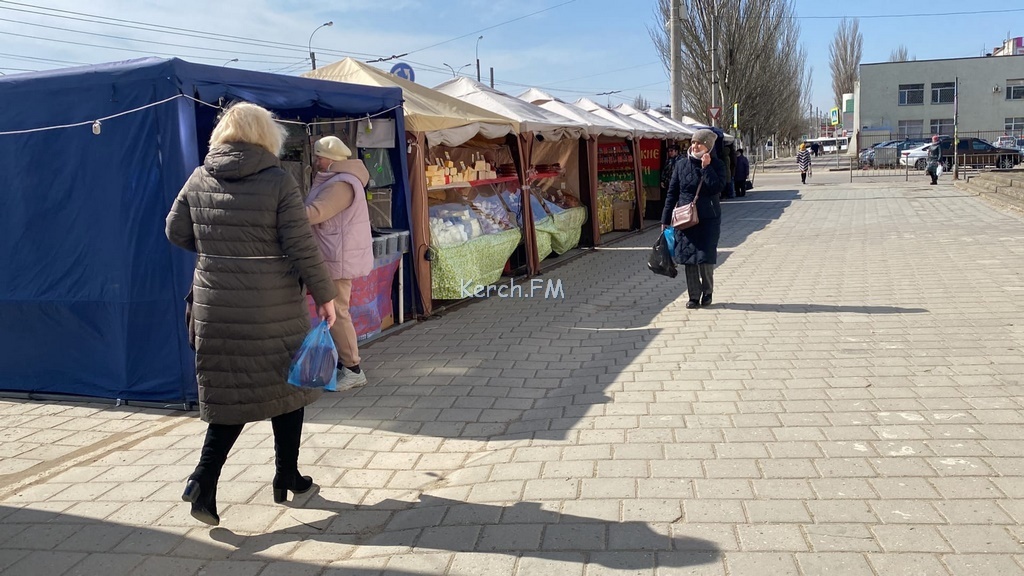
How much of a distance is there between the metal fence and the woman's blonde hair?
3074cm

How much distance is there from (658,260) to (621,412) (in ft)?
10.8

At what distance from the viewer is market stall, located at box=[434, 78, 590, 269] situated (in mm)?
10336

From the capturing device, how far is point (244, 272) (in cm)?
329

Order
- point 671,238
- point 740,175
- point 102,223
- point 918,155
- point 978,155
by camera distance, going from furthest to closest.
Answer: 1. point 918,155
2. point 978,155
3. point 740,175
4. point 671,238
5. point 102,223

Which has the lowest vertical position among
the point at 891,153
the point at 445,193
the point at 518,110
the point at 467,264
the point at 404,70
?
the point at 467,264

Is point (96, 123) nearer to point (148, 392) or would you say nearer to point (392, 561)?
point (148, 392)

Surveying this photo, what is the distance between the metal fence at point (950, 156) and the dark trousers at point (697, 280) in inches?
1002

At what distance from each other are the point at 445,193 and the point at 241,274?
19.8 feet

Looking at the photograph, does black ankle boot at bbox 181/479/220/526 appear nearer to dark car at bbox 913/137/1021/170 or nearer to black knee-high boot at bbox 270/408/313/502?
black knee-high boot at bbox 270/408/313/502

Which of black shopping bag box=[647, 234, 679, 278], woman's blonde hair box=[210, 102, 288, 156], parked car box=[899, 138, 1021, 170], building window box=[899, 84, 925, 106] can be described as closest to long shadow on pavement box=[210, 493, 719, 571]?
woman's blonde hair box=[210, 102, 288, 156]

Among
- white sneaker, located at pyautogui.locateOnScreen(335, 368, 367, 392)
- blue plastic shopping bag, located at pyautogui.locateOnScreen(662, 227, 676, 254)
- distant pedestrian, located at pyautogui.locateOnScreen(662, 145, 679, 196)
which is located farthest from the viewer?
distant pedestrian, located at pyautogui.locateOnScreen(662, 145, 679, 196)

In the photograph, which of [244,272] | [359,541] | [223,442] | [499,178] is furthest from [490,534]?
[499,178]

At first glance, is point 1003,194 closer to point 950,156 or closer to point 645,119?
point 645,119

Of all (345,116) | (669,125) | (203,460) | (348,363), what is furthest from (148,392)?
(669,125)
